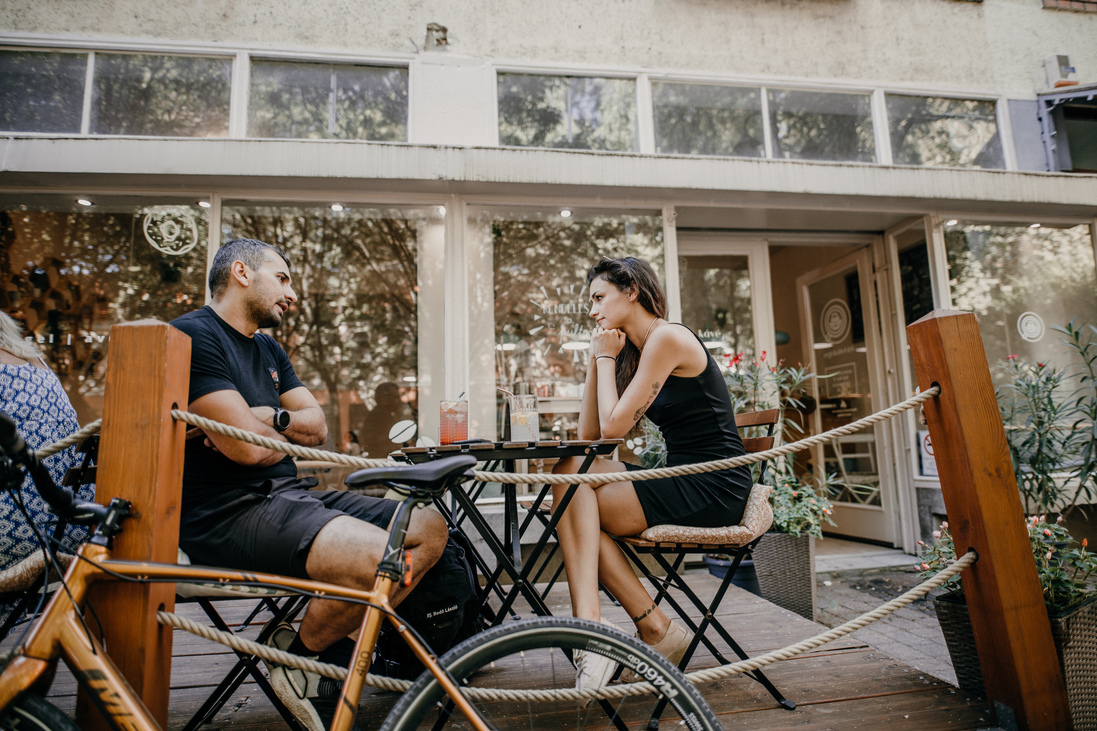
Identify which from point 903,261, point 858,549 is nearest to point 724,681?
point 858,549

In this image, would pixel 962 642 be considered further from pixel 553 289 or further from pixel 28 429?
pixel 553 289

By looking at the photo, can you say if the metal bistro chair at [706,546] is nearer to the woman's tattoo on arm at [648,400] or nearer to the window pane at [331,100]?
the woman's tattoo on arm at [648,400]

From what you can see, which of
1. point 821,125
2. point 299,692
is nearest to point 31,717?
point 299,692

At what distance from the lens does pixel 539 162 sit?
4004 millimetres

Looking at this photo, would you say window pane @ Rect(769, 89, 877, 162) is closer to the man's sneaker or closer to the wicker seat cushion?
the wicker seat cushion

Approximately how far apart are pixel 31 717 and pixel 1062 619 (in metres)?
2.76

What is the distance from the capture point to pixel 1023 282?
17.0 feet

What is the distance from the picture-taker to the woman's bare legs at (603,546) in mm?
1864

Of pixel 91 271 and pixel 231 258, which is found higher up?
pixel 91 271

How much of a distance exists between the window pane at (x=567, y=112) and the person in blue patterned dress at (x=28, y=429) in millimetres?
3626

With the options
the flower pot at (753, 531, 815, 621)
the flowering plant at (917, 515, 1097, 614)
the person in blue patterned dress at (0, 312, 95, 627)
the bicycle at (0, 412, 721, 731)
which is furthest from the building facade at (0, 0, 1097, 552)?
the bicycle at (0, 412, 721, 731)

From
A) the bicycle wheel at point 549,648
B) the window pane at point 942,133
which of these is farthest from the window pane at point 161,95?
the window pane at point 942,133

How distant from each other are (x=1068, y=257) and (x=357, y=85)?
6.73 meters

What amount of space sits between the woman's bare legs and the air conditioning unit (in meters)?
6.57
